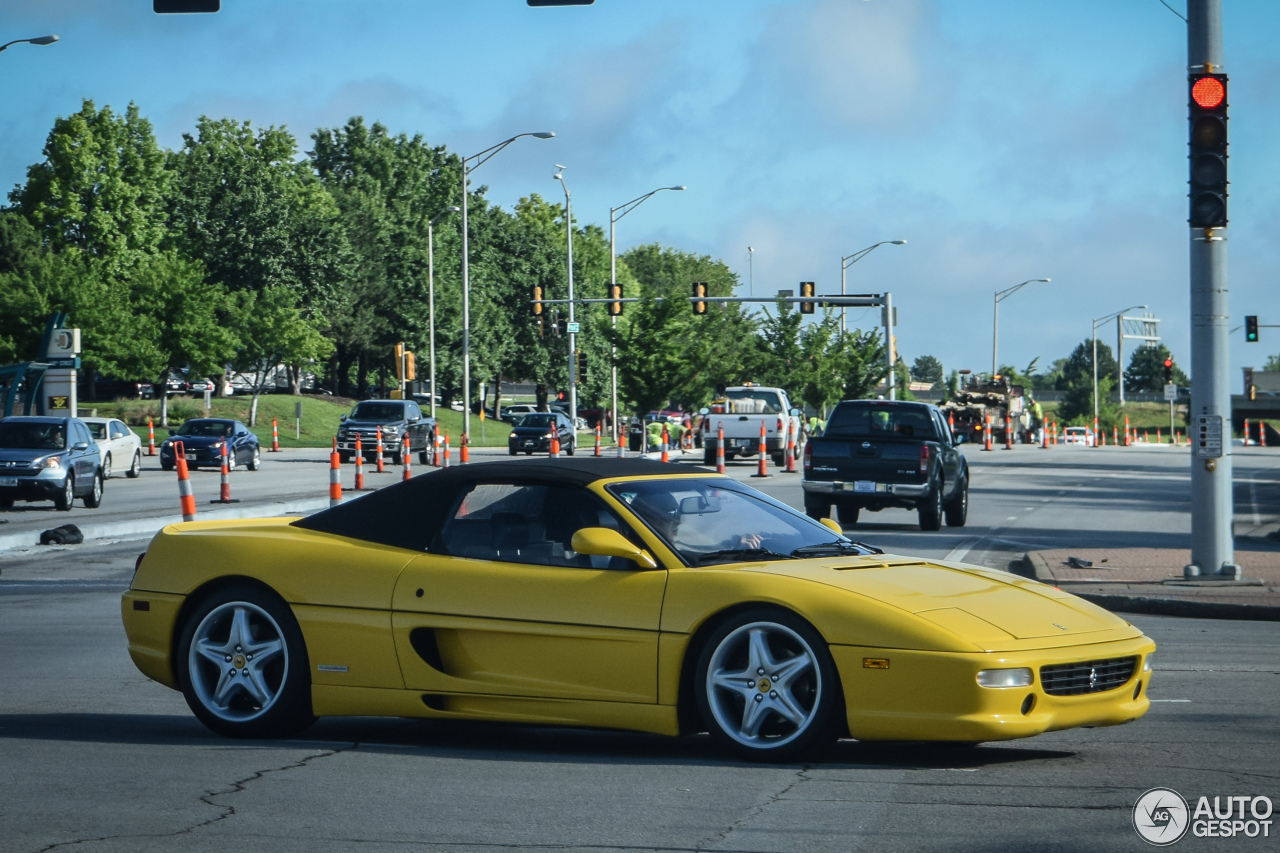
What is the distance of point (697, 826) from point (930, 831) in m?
0.77

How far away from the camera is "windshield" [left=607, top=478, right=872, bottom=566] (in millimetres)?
6797

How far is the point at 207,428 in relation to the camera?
41.2 metres

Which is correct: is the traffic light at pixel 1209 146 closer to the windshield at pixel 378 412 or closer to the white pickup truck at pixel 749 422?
the white pickup truck at pixel 749 422

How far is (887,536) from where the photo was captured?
67.9 ft

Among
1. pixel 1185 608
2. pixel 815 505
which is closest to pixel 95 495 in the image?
pixel 815 505

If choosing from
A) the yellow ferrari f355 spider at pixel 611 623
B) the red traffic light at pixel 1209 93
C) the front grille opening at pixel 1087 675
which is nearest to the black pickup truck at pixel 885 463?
the red traffic light at pixel 1209 93

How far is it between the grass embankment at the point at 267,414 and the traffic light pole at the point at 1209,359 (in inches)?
2045

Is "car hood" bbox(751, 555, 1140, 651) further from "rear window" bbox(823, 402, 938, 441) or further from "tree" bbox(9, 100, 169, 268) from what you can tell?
"tree" bbox(9, 100, 169, 268)

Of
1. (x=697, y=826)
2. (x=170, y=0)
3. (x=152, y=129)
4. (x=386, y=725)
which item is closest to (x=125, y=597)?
(x=386, y=725)

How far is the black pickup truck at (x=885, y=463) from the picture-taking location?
868 inches

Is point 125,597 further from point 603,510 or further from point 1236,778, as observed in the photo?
point 1236,778

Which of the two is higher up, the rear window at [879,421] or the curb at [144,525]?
the rear window at [879,421]

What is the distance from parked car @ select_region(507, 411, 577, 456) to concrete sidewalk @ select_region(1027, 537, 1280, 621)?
35281 millimetres

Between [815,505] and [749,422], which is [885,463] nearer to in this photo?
[815,505]
